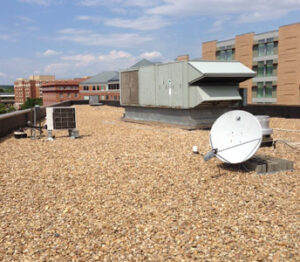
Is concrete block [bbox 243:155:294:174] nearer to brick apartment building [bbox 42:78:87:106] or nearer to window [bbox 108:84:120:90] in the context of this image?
window [bbox 108:84:120:90]

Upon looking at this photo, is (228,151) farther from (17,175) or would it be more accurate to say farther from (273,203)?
(17,175)

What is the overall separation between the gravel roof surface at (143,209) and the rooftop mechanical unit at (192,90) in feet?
22.7

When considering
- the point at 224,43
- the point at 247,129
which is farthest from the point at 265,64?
the point at 247,129

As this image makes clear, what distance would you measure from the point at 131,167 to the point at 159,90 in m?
11.7

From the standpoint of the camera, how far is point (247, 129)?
956 cm

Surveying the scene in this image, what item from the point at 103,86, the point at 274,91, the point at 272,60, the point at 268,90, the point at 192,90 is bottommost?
the point at 192,90

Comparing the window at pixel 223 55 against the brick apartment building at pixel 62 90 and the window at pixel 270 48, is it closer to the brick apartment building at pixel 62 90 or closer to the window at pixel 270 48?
the window at pixel 270 48

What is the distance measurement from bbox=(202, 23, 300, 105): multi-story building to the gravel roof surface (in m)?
41.8

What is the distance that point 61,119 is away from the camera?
55.0 ft

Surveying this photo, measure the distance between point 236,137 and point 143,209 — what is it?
4348 mm

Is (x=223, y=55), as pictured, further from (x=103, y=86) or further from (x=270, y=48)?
(x=103, y=86)

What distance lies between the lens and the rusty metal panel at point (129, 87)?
939 inches

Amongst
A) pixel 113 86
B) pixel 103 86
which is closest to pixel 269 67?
pixel 113 86

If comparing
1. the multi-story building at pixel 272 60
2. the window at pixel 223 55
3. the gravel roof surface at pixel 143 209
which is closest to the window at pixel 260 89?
the multi-story building at pixel 272 60
